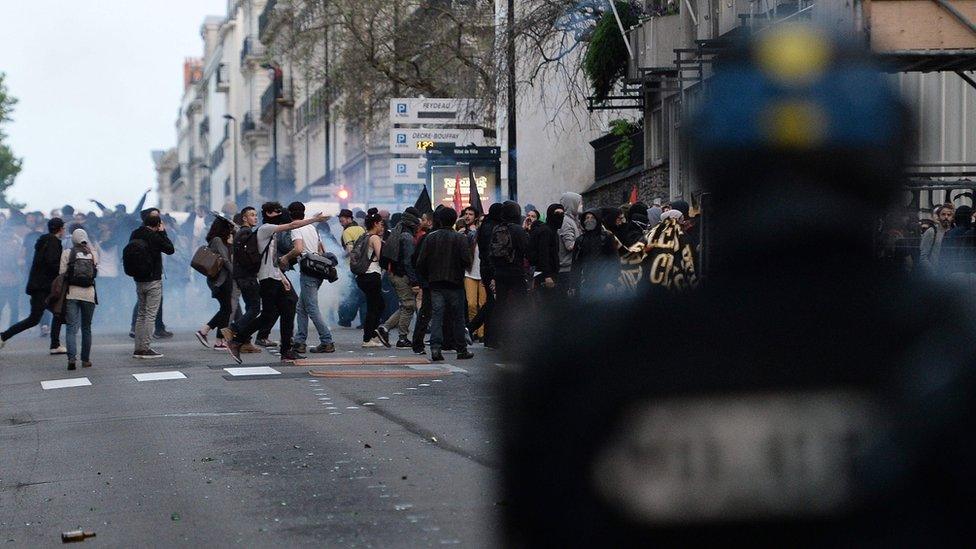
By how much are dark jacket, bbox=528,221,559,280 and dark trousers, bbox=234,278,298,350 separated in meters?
2.51

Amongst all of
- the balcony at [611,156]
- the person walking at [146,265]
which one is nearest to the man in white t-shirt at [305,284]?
the person walking at [146,265]

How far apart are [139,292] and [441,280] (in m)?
3.65

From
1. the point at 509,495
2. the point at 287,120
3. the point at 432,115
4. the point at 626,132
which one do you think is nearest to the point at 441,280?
the point at 509,495

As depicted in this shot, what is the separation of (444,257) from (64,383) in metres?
3.85

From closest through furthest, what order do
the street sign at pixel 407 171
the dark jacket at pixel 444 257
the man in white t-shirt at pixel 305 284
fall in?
the dark jacket at pixel 444 257, the man in white t-shirt at pixel 305 284, the street sign at pixel 407 171

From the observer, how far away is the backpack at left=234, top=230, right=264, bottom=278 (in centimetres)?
1764

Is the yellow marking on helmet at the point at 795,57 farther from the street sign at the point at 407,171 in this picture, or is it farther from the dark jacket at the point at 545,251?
the street sign at the point at 407,171

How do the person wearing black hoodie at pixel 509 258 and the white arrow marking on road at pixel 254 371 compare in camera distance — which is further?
the person wearing black hoodie at pixel 509 258

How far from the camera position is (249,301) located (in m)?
Result: 18.0

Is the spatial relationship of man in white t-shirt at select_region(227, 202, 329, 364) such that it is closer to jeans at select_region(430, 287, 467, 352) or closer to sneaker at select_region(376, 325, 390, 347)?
jeans at select_region(430, 287, 467, 352)

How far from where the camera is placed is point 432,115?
113ft

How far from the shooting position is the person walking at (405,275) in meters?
19.6

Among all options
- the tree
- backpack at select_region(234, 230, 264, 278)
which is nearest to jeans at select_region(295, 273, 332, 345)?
backpack at select_region(234, 230, 264, 278)

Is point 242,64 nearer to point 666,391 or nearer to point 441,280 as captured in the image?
point 441,280
